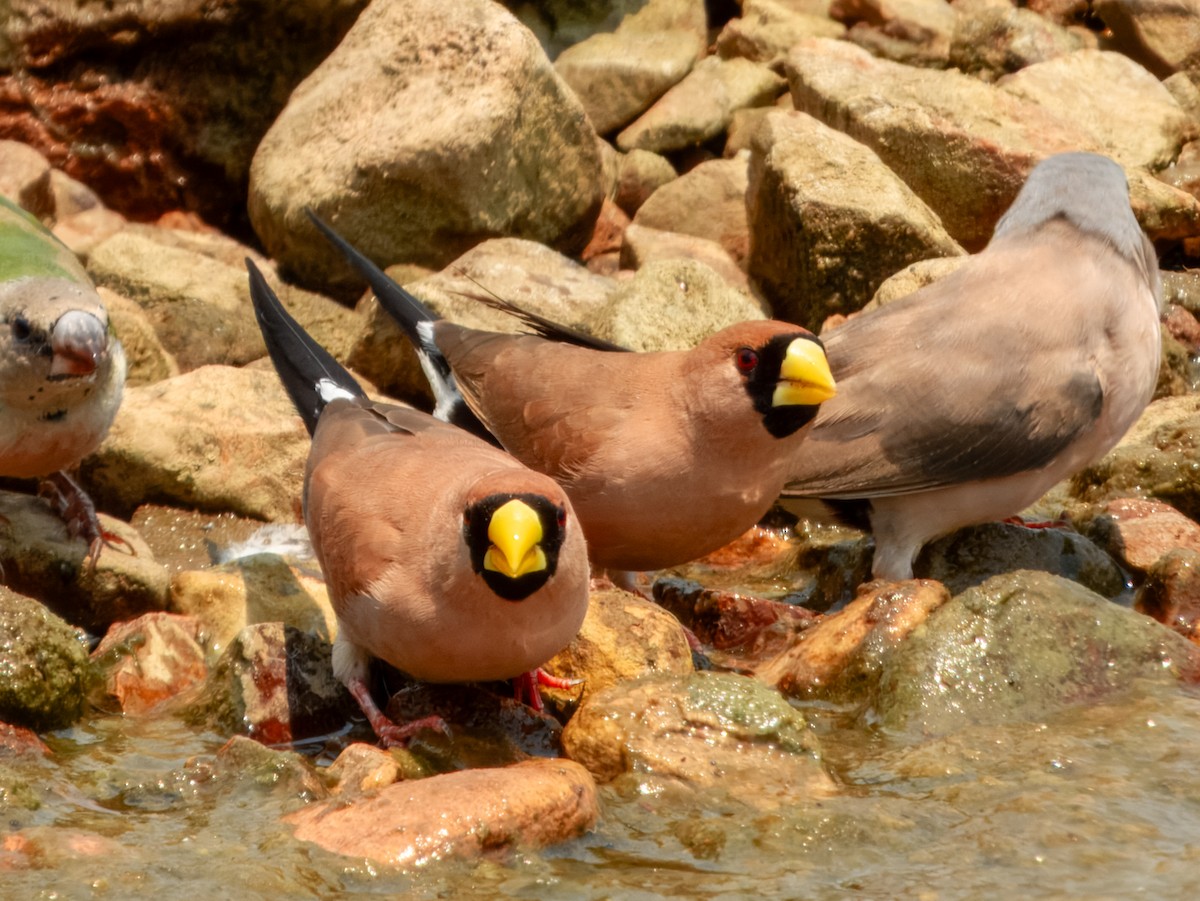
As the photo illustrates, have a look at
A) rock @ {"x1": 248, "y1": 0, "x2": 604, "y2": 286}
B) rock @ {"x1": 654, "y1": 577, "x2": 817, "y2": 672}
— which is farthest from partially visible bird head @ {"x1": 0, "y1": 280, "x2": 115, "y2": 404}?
rock @ {"x1": 248, "y1": 0, "x2": 604, "y2": 286}

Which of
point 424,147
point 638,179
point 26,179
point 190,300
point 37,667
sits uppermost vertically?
point 424,147

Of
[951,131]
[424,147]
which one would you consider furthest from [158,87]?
[951,131]

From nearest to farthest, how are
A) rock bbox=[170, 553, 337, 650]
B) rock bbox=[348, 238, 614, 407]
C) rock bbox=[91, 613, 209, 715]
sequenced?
→ rock bbox=[91, 613, 209, 715] → rock bbox=[170, 553, 337, 650] → rock bbox=[348, 238, 614, 407]

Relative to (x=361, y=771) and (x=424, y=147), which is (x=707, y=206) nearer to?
(x=424, y=147)

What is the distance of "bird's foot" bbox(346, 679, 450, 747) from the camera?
463 cm

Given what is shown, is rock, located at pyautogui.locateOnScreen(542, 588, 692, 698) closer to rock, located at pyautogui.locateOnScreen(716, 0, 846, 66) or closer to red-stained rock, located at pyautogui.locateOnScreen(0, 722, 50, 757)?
red-stained rock, located at pyautogui.locateOnScreen(0, 722, 50, 757)

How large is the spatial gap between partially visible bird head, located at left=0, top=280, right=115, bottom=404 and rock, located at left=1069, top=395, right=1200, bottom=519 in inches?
163

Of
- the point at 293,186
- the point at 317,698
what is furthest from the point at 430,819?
the point at 293,186

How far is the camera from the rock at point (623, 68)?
35.6 feet

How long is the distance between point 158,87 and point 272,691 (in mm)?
5961

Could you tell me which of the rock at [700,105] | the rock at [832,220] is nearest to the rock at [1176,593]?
the rock at [832,220]

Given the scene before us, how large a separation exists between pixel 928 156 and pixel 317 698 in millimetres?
5411

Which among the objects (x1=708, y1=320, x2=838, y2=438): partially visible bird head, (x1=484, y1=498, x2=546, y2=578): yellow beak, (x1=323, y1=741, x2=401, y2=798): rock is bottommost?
(x1=323, y1=741, x2=401, y2=798): rock

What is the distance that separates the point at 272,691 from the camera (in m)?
4.97
